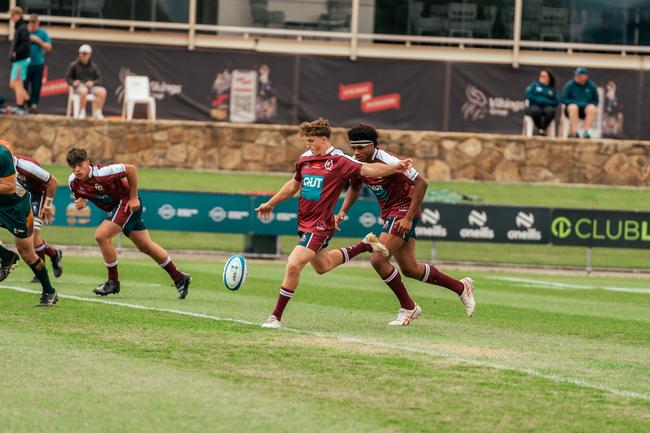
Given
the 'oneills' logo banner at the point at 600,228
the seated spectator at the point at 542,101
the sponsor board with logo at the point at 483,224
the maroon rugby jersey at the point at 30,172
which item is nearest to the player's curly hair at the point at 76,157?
the maroon rugby jersey at the point at 30,172

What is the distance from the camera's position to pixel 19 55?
96.5 ft

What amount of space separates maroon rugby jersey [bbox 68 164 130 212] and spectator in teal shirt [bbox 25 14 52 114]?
14.5 metres

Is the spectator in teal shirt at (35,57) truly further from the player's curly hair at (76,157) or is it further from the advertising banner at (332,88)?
the player's curly hair at (76,157)

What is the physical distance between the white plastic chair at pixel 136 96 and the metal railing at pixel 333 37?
180cm

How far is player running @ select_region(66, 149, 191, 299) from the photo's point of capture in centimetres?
1505

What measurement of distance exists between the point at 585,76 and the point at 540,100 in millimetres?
1215

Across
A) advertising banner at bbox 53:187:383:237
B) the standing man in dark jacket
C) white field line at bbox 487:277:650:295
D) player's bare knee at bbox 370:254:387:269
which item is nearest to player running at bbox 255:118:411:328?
player's bare knee at bbox 370:254:387:269

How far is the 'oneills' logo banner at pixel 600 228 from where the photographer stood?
25.5 m

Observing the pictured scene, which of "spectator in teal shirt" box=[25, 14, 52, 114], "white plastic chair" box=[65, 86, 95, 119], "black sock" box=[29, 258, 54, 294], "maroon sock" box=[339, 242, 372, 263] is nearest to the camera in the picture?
"maroon sock" box=[339, 242, 372, 263]

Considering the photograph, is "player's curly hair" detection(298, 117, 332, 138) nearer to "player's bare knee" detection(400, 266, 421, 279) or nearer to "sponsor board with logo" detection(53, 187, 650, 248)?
"player's bare knee" detection(400, 266, 421, 279)

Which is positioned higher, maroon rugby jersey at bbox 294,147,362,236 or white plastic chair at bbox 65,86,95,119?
white plastic chair at bbox 65,86,95,119

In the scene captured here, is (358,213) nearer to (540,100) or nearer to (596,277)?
(596,277)

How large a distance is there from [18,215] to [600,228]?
14.5 metres

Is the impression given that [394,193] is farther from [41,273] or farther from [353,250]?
[41,273]
